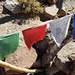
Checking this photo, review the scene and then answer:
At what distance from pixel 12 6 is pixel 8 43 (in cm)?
271

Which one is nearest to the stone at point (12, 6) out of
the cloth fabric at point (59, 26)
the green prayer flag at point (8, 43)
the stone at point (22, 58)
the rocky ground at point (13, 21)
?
the rocky ground at point (13, 21)

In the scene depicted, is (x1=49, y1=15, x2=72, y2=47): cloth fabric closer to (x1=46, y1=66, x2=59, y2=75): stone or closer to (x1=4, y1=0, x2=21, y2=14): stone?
(x1=46, y1=66, x2=59, y2=75): stone

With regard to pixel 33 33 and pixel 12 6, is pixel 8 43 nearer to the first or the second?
pixel 33 33

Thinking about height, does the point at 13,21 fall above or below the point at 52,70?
above

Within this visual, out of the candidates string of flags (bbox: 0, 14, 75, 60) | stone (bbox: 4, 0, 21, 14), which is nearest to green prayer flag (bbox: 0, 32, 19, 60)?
string of flags (bbox: 0, 14, 75, 60)

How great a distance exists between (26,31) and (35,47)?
1.54 metres

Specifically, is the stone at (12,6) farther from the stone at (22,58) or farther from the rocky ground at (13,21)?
the stone at (22,58)

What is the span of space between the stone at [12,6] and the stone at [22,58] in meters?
1.77

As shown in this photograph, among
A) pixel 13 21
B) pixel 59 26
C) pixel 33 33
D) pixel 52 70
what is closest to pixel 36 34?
pixel 33 33

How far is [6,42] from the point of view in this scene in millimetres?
2994

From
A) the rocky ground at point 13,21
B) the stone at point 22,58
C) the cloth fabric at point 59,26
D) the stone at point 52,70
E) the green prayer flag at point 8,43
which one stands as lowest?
the stone at point 52,70

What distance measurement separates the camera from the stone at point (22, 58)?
3.87 meters

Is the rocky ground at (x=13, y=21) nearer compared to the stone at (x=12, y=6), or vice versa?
the rocky ground at (x=13, y=21)

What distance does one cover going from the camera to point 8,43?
10.1 ft
